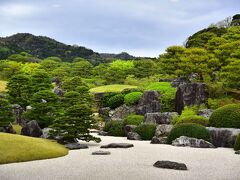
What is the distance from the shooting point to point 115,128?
2691cm

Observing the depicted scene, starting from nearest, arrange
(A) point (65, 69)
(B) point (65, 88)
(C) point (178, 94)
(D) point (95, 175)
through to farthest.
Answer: (D) point (95, 175)
(C) point (178, 94)
(B) point (65, 88)
(A) point (65, 69)

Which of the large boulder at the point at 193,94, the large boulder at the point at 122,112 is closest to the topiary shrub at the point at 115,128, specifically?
the large boulder at the point at 193,94

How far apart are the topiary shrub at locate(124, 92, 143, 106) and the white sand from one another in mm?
21603

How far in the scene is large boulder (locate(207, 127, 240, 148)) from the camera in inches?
730

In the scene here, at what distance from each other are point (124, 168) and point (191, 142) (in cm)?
785

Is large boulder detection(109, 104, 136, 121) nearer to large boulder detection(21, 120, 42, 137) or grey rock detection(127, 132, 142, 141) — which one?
grey rock detection(127, 132, 142, 141)

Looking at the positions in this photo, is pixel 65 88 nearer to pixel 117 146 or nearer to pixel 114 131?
pixel 114 131

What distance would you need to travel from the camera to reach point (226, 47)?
3591 cm

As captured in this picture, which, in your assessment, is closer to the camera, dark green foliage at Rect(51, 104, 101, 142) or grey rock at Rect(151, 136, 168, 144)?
dark green foliage at Rect(51, 104, 101, 142)

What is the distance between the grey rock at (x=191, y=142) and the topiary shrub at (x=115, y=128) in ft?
26.3

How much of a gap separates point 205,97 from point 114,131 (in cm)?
947

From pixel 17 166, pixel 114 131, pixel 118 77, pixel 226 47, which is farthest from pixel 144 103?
pixel 118 77

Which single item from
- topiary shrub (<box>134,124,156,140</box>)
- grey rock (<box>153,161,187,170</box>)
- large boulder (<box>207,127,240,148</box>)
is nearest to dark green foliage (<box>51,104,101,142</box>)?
topiary shrub (<box>134,124,156,140</box>)

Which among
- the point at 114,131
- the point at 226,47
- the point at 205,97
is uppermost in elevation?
the point at 226,47
